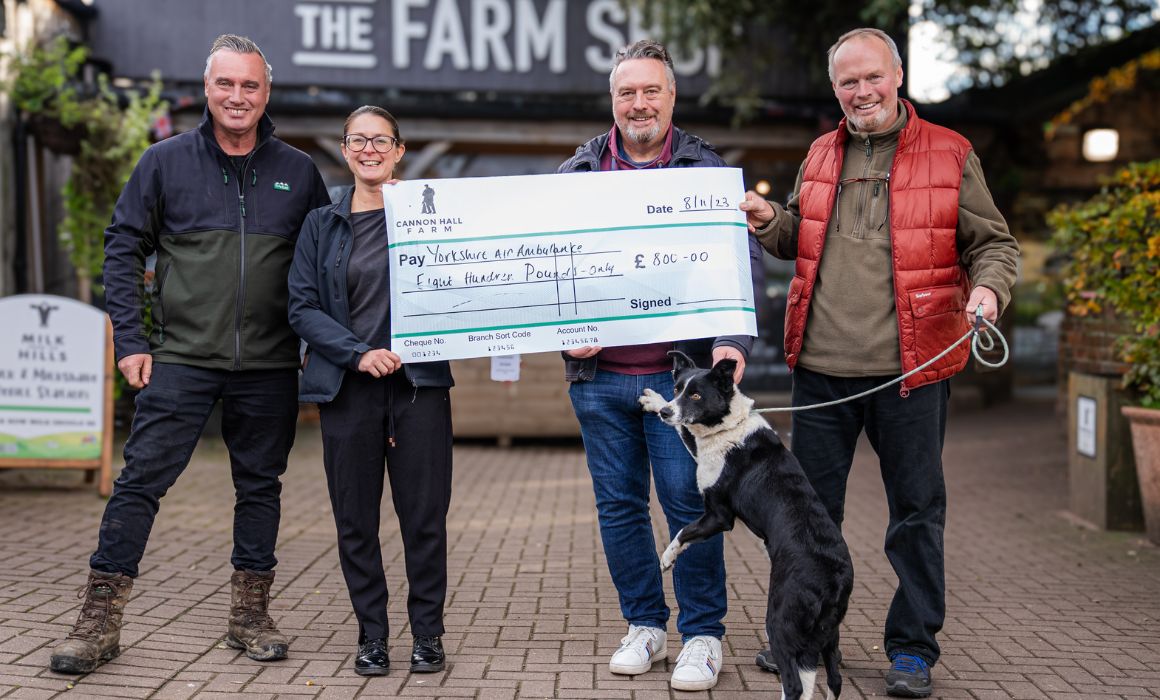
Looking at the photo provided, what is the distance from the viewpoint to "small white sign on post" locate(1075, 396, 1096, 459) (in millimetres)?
6895

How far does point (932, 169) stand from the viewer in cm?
379

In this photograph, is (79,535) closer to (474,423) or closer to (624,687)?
(624,687)

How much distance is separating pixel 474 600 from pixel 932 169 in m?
2.78

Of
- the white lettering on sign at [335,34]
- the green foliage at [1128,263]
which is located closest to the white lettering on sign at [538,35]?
the white lettering on sign at [335,34]

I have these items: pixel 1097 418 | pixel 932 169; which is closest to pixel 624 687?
pixel 932 169

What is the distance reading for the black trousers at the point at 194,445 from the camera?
155 inches

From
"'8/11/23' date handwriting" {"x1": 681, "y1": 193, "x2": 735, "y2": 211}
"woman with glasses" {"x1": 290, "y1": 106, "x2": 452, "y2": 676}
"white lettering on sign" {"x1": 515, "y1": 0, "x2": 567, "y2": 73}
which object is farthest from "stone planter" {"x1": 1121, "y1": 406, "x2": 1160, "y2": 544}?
"white lettering on sign" {"x1": 515, "y1": 0, "x2": 567, "y2": 73}

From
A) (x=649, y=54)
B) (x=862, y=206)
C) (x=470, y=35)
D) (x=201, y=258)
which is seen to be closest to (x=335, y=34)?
(x=470, y=35)

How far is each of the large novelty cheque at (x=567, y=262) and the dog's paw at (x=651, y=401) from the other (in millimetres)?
220

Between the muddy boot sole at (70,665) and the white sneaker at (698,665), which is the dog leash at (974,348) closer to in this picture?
the white sneaker at (698,665)

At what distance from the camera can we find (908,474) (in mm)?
3906

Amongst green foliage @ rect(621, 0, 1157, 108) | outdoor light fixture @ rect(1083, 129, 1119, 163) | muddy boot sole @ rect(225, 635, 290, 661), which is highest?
green foliage @ rect(621, 0, 1157, 108)

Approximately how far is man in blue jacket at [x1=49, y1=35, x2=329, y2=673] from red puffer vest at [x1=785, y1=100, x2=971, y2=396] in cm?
205

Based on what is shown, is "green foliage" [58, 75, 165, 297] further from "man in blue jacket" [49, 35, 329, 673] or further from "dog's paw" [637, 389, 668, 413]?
"dog's paw" [637, 389, 668, 413]
